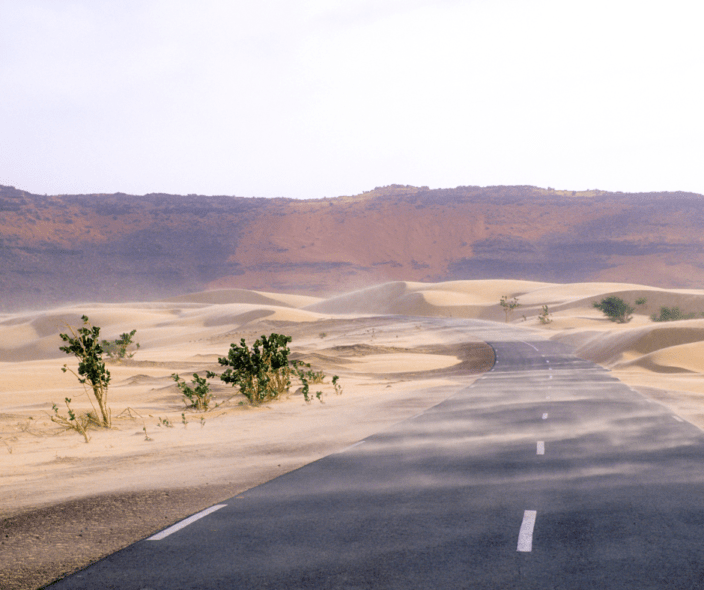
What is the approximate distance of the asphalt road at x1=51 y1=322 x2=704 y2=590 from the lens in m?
5.97

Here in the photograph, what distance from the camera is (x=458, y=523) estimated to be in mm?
7672

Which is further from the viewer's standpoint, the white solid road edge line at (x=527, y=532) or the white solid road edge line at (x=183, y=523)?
the white solid road edge line at (x=183, y=523)

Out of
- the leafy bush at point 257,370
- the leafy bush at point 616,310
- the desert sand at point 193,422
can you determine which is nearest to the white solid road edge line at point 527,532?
the desert sand at point 193,422

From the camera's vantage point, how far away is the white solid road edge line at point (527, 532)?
6.77 m

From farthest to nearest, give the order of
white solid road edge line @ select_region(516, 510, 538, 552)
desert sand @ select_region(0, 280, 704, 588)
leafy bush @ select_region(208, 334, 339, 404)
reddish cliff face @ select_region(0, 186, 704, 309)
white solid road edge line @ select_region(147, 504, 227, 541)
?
reddish cliff face @ select_region(0, 186, 704, 309) → leafy bush @ select_region(208, 334, 339, 404) → desert sand @ select_region(0, 280, 704, 588) → white solid road edge line @ select_region(147, 504, 227, 541) → white solid road edge line @ select_region(516, 510, 538, 552)

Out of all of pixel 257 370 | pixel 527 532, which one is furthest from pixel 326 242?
pixel 527 532

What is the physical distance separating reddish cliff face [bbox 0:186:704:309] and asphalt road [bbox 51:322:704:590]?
134m

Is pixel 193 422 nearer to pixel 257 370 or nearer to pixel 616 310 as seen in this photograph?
pixel 257 370

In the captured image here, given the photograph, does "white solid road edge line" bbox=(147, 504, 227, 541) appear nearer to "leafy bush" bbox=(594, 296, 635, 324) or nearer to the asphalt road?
the asphalt road

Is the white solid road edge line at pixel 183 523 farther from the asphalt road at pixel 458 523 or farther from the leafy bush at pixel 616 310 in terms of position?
the leafy bush at pixel 616 310

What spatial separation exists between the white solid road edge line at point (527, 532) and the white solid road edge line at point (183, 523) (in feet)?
10.5

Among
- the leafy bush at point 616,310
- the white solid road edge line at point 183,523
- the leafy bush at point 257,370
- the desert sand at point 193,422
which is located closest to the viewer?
the white solid road edge line at point 183,523

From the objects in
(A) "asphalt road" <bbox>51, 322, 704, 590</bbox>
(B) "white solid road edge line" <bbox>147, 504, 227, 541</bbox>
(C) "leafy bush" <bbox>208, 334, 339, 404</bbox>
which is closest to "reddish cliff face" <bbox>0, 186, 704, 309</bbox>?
(C) "leafy bush" <bbox>208, 334, 339, 404</bbox>

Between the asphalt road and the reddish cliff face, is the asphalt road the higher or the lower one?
the lower one
